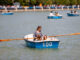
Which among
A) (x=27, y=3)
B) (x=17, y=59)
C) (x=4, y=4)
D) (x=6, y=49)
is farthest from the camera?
Result: (x=27, y=3)

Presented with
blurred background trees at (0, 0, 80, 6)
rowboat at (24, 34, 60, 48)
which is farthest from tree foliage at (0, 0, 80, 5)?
rowboat at (24, 34, 60, 48)

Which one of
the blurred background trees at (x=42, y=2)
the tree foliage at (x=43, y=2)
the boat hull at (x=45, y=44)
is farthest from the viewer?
the blurred background trees at (x=42, y=2)

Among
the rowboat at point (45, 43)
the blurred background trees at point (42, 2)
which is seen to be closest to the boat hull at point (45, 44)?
the rowboat at point (45, 43)

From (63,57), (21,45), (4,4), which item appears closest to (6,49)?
(21,45)

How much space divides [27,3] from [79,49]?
73.9 m

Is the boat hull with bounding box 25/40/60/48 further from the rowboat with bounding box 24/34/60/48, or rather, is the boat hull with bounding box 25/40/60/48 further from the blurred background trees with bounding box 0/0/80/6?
the blurred background trees with bounding box 0/0/80/6

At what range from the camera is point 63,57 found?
20781 mm

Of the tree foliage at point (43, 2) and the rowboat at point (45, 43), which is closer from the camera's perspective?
the rowboat at point (45, 43)

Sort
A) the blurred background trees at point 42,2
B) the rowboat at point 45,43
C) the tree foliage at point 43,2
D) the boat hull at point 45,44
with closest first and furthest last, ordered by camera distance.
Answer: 1. the rowboat at point 45,43
2. the boat hull at point 45,44
3. the tree foliage at point 43,2
4. the blurred background trees at point 42,2

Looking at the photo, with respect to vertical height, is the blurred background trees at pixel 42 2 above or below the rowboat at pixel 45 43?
below

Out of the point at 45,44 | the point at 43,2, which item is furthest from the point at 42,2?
the point at 45,44

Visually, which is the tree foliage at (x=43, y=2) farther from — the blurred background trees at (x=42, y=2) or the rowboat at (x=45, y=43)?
the rowboat at (x=45, y=43)

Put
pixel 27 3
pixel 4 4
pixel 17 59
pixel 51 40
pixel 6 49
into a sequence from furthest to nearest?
1. pixel 27 3
2. pixel 4 4
3. pixel 6 49
4. pixel 51 40
5. pixel 17 59

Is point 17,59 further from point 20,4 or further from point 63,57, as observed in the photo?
point 20,4
